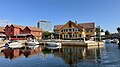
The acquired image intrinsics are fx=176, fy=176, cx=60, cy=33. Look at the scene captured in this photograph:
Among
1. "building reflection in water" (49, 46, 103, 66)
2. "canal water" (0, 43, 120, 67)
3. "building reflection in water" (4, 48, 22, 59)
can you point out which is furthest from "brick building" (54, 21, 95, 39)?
"canal water" (0, 43, 120, 67)

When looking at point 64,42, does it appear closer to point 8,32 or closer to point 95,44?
point 95,44

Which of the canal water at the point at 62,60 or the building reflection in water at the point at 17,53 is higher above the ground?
the building reflection in water at the point at 17,53

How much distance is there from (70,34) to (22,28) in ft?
105

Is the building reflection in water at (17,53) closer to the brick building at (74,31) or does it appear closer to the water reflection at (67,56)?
the water reflection at (67,56)

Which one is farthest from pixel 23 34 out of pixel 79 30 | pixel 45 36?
pixel 79 30

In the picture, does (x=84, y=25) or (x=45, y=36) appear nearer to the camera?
(x=84, y=25)

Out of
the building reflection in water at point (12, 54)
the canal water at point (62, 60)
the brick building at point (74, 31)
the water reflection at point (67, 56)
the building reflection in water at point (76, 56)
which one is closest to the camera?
the canal water at point (62, 60)

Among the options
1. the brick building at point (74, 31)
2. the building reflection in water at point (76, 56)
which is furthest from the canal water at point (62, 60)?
the brick building at point (74, 31)

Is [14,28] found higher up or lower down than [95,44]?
higher up

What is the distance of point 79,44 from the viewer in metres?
69.4

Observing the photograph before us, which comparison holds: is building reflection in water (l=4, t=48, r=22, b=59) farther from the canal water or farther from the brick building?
the brick building

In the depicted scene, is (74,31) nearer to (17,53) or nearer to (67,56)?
(17,53)

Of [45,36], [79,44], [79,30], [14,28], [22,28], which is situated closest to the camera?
[79,44]

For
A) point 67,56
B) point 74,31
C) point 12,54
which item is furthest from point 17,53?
point 74,31
